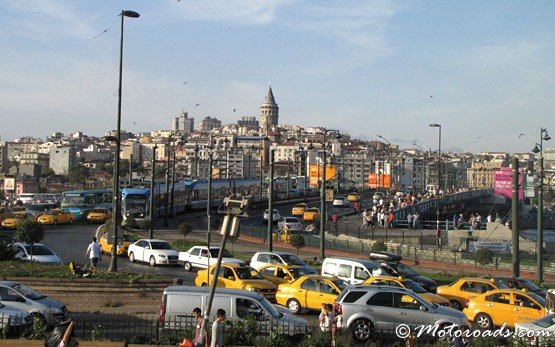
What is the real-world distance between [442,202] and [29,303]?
81857 mm

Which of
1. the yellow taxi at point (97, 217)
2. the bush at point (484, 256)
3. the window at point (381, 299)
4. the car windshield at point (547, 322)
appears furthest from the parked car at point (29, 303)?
the yellow taxi at point (97, 217)

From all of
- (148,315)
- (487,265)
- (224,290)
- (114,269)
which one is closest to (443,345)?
(224,290)

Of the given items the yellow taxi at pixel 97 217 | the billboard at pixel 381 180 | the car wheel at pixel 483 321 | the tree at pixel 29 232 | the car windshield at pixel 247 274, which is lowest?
the car wheel at pixel 483 321

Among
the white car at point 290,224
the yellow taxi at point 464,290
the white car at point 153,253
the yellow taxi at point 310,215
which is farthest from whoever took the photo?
the yellow taxi at point 310,215

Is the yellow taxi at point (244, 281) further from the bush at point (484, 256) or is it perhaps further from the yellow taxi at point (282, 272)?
the bush at point (484, 256)

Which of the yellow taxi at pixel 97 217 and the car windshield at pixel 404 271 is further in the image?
the yellow taxi at pixel 97 217

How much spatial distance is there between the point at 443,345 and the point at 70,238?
34.7m

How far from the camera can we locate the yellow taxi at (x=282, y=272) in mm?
25163

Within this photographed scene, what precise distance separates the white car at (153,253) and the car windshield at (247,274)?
357 inches

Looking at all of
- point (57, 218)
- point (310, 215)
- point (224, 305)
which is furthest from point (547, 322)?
point (310, 215)

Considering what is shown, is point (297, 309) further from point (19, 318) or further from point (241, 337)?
point (19, 318)

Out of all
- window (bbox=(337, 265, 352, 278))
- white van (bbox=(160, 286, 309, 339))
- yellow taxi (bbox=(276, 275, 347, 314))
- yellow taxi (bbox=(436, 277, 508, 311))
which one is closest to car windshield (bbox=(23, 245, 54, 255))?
window (bbox=(337, 265, 352, 278))

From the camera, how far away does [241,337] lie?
14.4 metres

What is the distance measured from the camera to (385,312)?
17.2 meters
